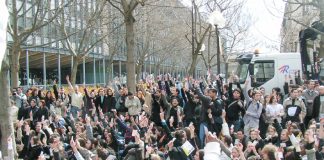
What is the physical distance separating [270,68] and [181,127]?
36.6 feet

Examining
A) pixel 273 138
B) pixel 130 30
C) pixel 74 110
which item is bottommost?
pixel 273 138

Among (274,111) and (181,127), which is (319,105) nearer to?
(274,111)

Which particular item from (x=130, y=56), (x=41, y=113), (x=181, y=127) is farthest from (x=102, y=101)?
(x=181, y=127)

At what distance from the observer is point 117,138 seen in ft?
36.0

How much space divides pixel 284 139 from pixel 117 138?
13.1ft

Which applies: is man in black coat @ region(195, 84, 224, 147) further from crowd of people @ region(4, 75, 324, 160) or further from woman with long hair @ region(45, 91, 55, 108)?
woman with long hair @ region(45, 91, 55, 108)

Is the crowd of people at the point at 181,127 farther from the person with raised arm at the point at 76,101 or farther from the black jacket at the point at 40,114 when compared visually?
the person with raised arm at the point at 76,101

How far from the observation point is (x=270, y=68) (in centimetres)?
2059

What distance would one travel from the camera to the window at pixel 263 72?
20406 mm

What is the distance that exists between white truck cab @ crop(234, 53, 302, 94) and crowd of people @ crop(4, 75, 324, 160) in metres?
6.70

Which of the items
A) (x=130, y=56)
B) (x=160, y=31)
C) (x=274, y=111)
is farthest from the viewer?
(x=160, y=31)

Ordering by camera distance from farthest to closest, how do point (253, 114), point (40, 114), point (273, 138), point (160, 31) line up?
point (160, 31) < point (40, 114) < point (253, 114) < point (273, 138)

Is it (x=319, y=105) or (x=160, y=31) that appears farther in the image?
(x=160, y=31)

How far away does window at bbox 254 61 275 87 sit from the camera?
20.4 metres
